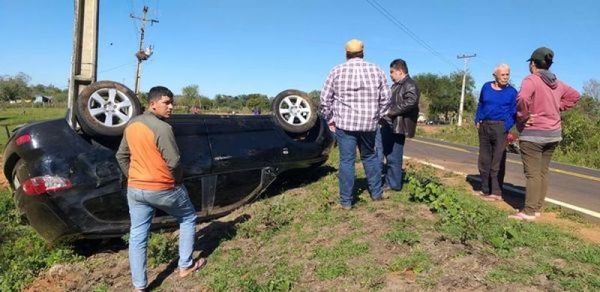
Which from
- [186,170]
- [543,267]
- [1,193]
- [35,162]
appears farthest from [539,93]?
[1,193]

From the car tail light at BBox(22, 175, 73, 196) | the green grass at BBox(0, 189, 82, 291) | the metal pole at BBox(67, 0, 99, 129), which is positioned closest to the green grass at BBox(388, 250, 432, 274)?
the car tail light at BBox(22, 175, 73, 196)

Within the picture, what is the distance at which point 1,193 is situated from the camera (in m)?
8.25

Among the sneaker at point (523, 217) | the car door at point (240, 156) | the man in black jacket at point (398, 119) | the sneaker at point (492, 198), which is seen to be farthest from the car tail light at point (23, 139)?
the sneaker at point (492, 198)

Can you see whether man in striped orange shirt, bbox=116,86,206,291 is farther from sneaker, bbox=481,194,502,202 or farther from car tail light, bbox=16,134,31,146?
sneaker, bbox=481,194,502,202

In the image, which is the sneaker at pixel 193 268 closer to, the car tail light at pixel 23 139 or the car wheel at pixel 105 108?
the car wheel at pixel 105 108

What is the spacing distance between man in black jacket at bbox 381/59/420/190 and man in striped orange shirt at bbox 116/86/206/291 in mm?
2802

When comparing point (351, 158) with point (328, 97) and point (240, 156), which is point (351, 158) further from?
point (240, 156)

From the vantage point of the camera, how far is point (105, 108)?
518 cm

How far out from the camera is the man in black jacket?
5.87 meters

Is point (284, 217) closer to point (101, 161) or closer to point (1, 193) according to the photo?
point (101, 161)

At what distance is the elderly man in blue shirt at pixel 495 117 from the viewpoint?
20.4 feet

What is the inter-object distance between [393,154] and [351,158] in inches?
40.8

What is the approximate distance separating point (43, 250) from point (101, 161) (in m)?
1.38

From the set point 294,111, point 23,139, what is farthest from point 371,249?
point 23,139
